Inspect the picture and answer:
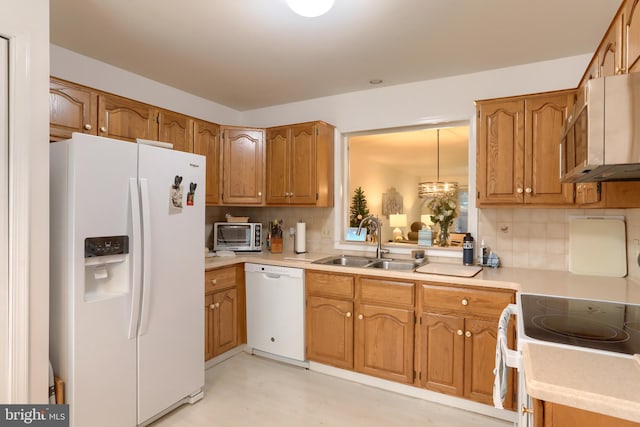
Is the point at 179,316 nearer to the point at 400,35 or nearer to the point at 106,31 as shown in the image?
the point at 106,31

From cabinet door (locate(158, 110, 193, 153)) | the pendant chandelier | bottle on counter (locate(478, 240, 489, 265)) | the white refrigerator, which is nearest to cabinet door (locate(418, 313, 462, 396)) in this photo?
bottle on counter (locate(478, 240, 489, 265))

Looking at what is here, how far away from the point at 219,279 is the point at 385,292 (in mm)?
1408

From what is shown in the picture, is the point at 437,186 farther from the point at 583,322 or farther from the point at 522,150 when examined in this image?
the point at 583,322

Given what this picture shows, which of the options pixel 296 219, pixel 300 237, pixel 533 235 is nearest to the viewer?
pixel 533 235

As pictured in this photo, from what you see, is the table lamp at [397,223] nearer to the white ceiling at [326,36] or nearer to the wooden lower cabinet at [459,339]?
the wooden lower cabinet at [459,339]

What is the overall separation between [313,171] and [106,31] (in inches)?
72.7

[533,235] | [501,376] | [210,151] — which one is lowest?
[501,376]

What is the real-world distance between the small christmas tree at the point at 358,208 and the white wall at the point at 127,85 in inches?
67.3

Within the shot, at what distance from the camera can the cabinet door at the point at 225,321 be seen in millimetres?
3000

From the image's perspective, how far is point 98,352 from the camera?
1892 millimetres

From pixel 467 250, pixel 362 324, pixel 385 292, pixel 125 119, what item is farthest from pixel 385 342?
pixel 125 119

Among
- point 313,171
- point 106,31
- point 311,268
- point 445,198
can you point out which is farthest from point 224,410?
point 106,31

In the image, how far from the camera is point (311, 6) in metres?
1.76

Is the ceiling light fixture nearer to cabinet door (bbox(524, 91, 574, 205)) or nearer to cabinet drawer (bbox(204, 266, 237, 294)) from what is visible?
cabinet door (bbox(524, 91, 574, 205))
